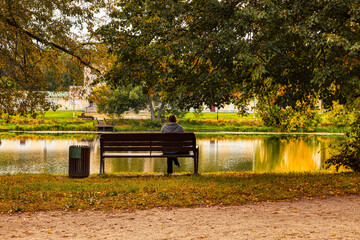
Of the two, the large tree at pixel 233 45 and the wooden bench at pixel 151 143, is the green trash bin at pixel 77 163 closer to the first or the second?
the wooden bench at pixel 151 143

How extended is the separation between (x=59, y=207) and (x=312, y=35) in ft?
21.0

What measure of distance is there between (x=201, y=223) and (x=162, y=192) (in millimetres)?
2079

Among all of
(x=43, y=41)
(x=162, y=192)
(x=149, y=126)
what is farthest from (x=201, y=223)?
(x=149, y=126)

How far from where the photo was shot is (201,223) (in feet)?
19.4

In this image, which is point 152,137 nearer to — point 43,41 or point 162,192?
point 162,192

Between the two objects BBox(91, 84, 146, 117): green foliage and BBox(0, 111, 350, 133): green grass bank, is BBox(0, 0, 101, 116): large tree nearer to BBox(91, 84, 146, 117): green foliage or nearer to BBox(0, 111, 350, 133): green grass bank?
BBox(0, 111, 350, 133): green grass bank

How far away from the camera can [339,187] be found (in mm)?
8641

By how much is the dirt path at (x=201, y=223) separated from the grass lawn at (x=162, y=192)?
40 centimetres

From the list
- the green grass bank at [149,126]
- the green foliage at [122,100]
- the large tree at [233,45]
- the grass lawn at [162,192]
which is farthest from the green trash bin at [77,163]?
the green foliage at [122,100]

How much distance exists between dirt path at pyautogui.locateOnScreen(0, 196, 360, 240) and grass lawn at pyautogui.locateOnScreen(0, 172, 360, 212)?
400mm

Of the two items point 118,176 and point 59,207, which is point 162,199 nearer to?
point 59,207

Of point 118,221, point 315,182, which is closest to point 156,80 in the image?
point 315,182

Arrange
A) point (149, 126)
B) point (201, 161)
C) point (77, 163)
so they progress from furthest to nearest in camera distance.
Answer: point (149, 126) → point (201, 161) → point (77, 163)

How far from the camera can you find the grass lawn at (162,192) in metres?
7.08
